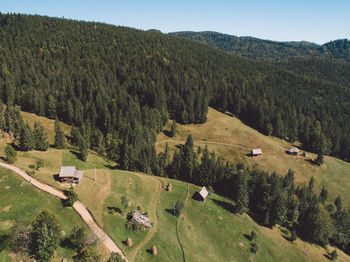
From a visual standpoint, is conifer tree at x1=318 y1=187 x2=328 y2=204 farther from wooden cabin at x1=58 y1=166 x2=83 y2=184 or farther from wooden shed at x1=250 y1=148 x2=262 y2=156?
wooden cabin at x1=58 y1=166 x2=83 y2=184

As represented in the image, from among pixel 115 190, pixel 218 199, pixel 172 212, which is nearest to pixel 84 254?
pixel 115 190

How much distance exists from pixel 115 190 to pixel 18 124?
7016cm

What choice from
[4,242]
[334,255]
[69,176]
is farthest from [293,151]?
[4,242]

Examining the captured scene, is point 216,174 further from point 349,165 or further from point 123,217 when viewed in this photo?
point 349,165

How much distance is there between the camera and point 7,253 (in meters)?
40.3


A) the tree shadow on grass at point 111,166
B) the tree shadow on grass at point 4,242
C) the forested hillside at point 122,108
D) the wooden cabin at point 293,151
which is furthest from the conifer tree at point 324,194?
the tree shadow on grass at point 4,242

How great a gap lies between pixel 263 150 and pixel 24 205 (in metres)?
131

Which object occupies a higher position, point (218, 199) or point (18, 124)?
point (18, 124)

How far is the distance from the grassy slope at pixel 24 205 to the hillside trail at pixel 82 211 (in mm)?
1273

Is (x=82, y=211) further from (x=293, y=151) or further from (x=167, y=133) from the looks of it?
(x=293, y=151)

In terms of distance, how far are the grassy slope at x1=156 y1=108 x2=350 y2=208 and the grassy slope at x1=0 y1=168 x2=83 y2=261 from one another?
7916 centimetres

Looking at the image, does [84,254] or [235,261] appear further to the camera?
[235,261]

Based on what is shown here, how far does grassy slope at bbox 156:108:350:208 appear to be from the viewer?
125812 millimetres

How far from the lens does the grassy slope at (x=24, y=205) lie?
4812 centimetres
